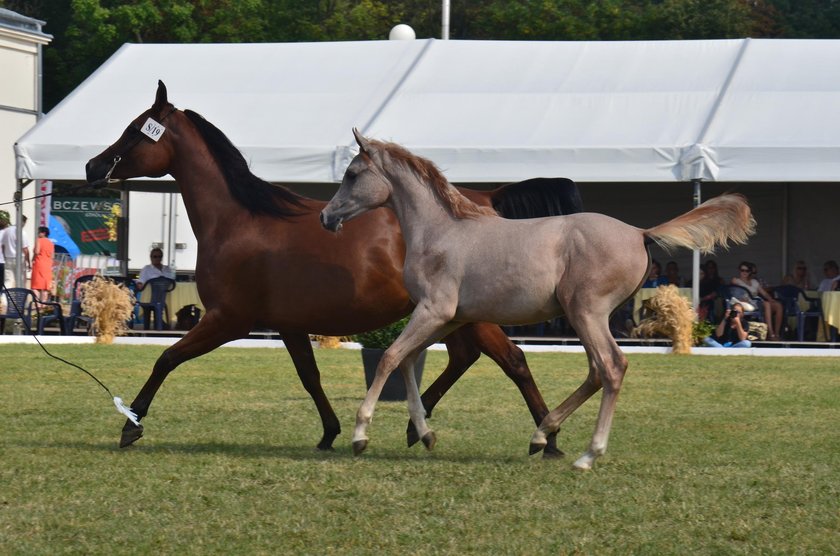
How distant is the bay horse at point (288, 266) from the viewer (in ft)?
26.9

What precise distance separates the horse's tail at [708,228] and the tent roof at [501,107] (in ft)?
30.7

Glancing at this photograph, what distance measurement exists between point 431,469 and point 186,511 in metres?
1.57

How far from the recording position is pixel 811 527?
5.75 metres

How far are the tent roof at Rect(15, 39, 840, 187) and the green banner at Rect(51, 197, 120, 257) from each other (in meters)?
22.0

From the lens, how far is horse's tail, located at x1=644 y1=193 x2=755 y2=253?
23.8 feet

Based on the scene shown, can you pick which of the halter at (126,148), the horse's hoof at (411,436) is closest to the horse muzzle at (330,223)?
the horse's hoof at (411,436)

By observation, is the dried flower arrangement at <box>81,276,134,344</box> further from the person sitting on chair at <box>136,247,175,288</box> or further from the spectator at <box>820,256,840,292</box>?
the spectator at <box>820,256,840,292</box>

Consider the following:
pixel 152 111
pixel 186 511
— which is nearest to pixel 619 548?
pixel 186 511

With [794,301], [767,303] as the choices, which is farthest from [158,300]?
[794,301]

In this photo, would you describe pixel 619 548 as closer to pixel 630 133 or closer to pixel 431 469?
pixel 431 469

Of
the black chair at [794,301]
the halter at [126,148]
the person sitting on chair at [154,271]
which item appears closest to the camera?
the halter at [126,148]

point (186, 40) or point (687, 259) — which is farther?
point (186, 40)

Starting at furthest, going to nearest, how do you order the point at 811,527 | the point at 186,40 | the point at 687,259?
the point at 186,40 → the point at 687,259 → the point at 811,527

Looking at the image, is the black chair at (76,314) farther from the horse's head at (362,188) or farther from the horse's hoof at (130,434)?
the horse's head at (362,188)
